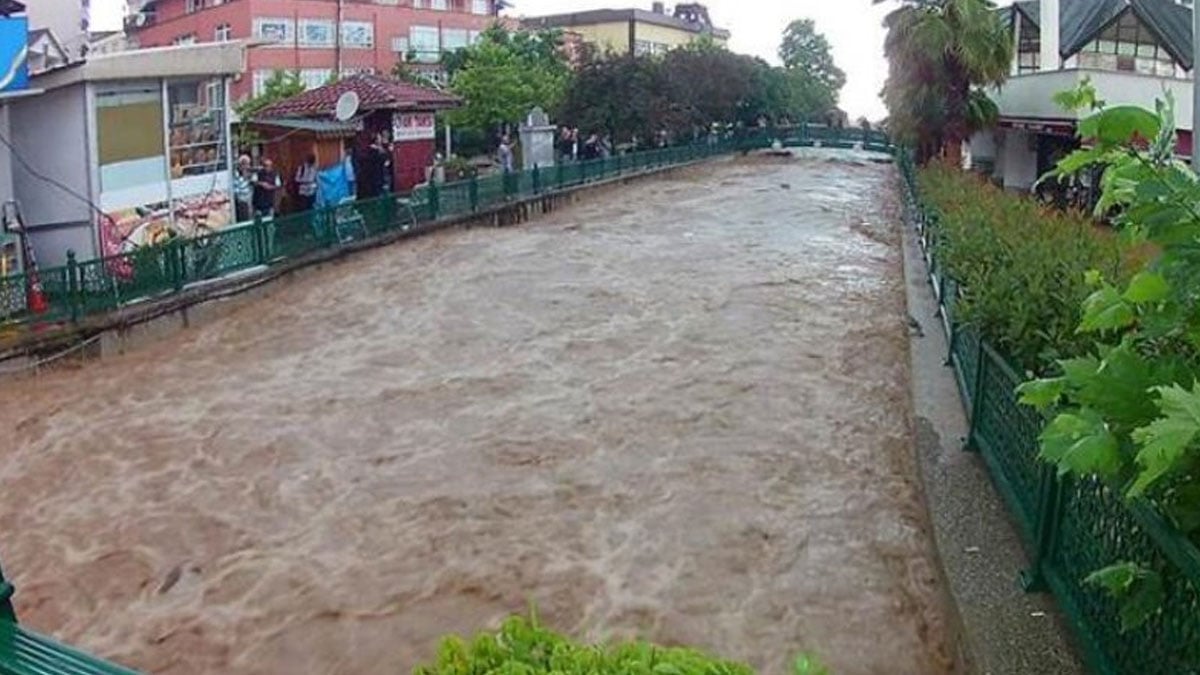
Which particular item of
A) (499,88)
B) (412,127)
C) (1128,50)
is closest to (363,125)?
(412,127)

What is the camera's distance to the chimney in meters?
27.1

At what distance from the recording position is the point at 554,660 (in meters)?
2.38

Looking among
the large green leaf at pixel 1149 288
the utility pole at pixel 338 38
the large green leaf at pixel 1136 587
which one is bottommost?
the large green leaf at pixel 1136 587

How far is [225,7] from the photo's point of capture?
49.0m

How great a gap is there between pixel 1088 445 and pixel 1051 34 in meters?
27.4

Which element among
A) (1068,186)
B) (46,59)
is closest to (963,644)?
(46,59)

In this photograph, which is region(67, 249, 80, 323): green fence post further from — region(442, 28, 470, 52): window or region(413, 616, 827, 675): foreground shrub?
region(442, 28, 470, 52): window

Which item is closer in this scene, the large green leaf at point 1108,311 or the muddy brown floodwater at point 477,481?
the large green leaf at point 1108,311

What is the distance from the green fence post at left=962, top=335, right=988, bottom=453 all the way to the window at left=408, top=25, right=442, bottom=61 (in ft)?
160

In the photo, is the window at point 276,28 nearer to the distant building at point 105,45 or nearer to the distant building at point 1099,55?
the distant building at point 105,45

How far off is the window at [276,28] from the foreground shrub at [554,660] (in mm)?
49180

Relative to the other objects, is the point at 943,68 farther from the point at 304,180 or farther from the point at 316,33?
the point at 316,33

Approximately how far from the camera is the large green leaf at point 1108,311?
3.24 metres

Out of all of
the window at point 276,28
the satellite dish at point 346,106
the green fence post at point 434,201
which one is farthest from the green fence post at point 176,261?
the window at point 276,28
